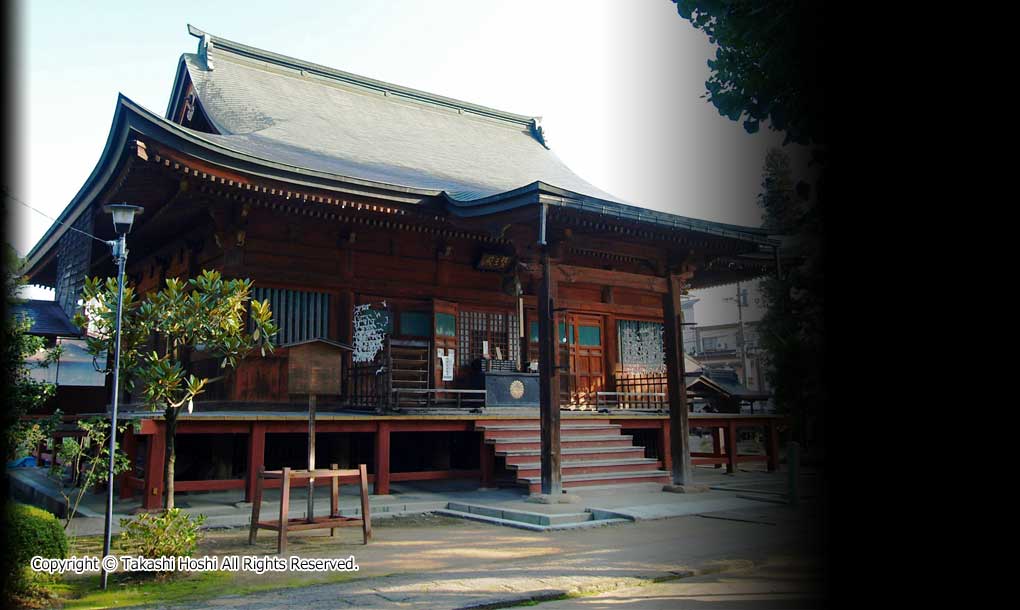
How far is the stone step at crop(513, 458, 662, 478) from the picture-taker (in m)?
11.5

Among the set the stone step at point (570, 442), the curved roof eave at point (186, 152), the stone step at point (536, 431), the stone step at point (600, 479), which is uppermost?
the curved roof eave at point (186, 152)

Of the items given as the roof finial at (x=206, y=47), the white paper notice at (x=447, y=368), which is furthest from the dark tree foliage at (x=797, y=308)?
the roof finial at (x=206, y=47)

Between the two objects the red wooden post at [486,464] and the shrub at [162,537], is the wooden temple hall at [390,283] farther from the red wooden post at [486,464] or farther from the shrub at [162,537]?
the shrub at [162,537]

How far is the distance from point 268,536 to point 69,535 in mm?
2320

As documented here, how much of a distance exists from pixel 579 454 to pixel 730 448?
16.5 feet

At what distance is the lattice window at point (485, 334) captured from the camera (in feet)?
47.8

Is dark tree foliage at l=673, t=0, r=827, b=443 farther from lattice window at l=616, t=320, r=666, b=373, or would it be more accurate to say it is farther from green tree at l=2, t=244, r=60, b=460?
lattice window at l=616, t=320, r=666, b=373

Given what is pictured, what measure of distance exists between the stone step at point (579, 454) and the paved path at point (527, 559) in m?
2.47

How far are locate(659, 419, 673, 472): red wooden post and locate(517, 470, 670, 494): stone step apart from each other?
2.05 metres

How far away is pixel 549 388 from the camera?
1085 cm

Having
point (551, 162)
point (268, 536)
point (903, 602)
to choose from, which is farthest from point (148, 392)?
point (551, 162)

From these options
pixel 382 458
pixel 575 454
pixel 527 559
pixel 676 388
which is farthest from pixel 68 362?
pixel 527 559

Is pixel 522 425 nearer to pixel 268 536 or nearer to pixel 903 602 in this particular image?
pixel 268 536

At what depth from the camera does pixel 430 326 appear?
14.1m
